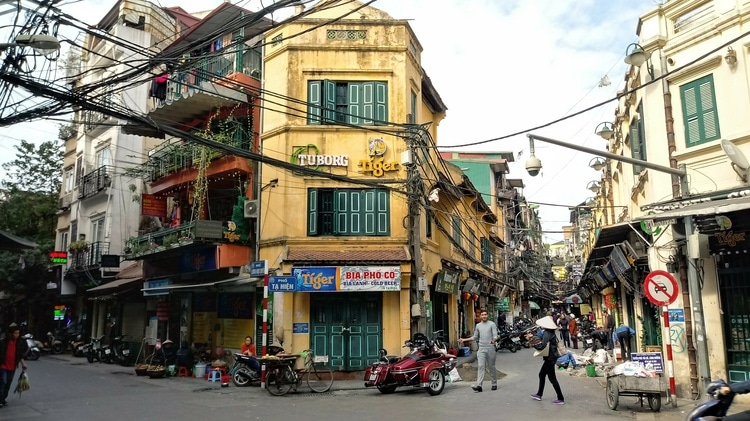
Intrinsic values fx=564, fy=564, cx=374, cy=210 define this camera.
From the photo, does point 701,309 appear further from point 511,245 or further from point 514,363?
point 511,245

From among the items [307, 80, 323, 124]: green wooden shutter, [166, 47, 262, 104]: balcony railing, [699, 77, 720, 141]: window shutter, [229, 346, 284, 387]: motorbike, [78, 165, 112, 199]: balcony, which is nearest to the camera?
[699, 77, 720, 141]: window shutter

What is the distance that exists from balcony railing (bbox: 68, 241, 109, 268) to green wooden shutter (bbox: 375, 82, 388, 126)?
685 inches

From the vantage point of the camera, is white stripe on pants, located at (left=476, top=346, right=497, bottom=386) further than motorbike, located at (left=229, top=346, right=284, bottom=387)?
No

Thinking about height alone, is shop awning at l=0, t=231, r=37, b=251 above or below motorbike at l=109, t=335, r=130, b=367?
above

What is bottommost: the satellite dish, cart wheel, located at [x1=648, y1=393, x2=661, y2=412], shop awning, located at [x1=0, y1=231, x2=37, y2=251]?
cart wheel, located at [x1=648, y1=393, x2=661, y2=412]

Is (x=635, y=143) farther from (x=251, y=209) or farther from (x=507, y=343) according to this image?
(x=507, y=343)

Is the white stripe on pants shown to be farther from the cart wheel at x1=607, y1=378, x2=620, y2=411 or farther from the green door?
the green door

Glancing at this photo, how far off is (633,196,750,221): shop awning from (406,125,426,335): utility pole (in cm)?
725

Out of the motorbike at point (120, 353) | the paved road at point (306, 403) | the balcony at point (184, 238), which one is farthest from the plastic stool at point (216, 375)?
the motorbike at point (120, 353)

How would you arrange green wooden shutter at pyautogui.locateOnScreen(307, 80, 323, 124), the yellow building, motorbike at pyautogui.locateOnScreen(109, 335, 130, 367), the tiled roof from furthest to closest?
1. motorbike at pyautogui.locateOnScreen(109, 335, 130, 367)
2. green wooden shutter at pyautogui.locateOnScreen(307, 80, 323, 124)
3. the yellow building
4. the tiled roof

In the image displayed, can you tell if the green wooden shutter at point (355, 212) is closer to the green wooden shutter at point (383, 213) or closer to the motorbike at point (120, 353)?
the green wooden shutter at point (383, 213)

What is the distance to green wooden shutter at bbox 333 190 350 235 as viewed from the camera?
17953 mm

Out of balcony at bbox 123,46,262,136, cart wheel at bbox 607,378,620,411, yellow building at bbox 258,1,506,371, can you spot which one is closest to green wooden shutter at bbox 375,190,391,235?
yellow building at bbox 258,1,506,371

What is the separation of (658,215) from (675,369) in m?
4.01
